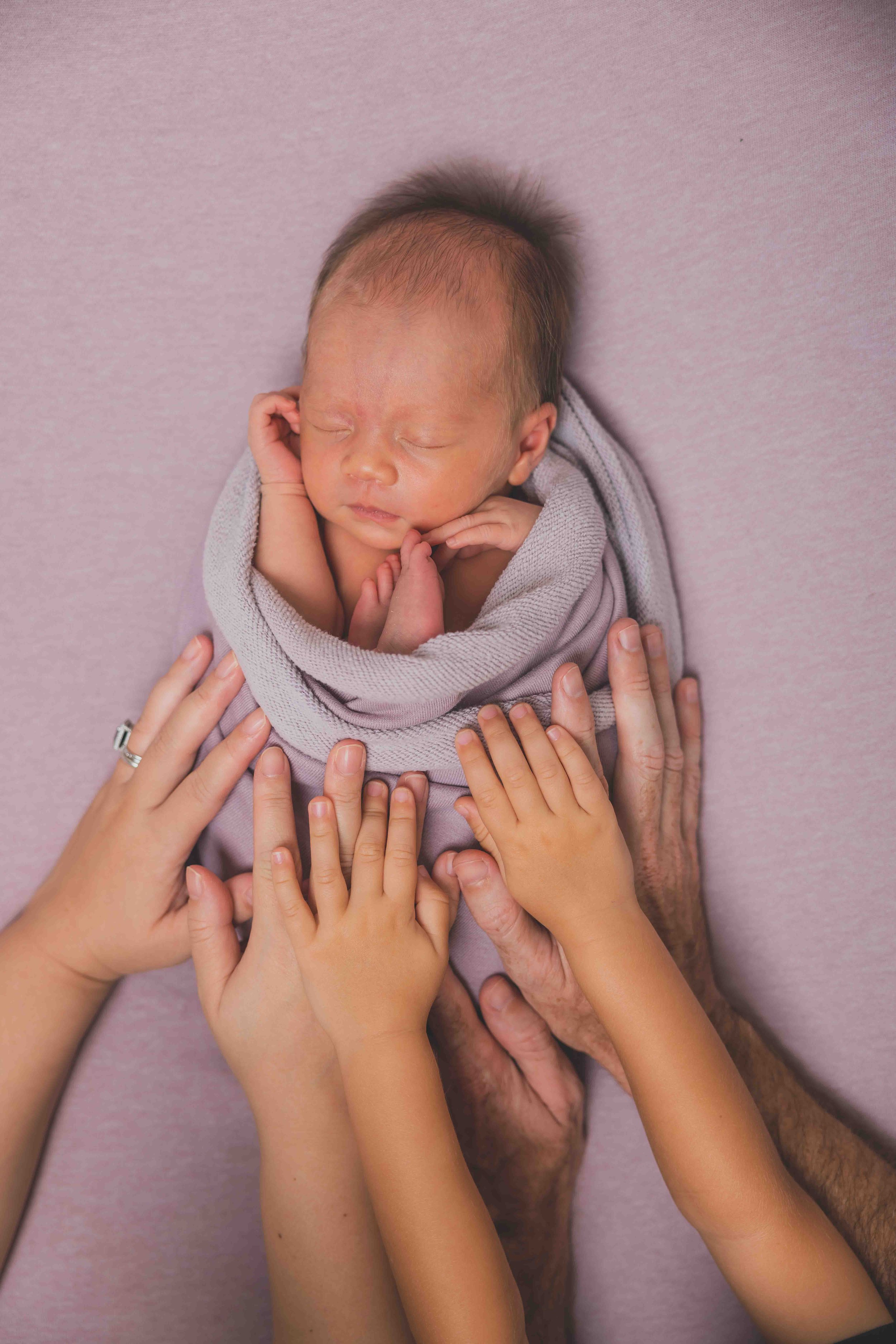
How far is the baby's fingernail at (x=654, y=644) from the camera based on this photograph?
4.37ft

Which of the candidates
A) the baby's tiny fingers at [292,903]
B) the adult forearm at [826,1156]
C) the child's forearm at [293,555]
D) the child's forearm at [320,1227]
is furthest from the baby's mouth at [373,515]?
the adult forearm at [826,1156]

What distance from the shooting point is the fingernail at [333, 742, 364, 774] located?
1.17 meters

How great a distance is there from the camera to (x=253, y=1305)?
1436mm

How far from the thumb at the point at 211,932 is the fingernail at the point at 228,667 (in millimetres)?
320

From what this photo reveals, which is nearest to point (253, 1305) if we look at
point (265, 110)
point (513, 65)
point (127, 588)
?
point (127, 588)

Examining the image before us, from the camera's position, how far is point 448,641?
3.86 feet

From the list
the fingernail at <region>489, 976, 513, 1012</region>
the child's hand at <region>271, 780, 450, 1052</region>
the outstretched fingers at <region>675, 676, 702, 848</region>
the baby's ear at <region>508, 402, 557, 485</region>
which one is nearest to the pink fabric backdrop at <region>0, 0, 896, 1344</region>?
the outstretched fingers at <region>675, 676, 702, 848</region>

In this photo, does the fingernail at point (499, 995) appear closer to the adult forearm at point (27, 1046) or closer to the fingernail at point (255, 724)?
the fingernail at point (255, 724)

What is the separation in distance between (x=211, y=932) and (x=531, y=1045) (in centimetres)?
60

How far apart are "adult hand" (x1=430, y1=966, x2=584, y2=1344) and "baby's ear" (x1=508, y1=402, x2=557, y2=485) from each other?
90 centimetres

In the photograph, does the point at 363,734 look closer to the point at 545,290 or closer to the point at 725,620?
the point at 725,620

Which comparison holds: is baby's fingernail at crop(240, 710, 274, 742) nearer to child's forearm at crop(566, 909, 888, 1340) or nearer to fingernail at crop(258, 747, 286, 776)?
fingernail at crop(258, 747, 286, 776)

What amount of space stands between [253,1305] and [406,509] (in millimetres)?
1484

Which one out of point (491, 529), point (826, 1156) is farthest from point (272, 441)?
point (826, 1156)
